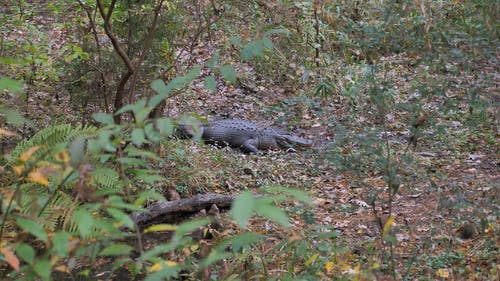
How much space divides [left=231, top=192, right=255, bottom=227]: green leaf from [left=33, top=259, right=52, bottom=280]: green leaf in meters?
0.62

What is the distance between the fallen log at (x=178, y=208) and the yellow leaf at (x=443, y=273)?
6.92 feet

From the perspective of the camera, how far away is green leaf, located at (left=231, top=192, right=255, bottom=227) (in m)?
1.36

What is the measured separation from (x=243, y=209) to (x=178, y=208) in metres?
3.99

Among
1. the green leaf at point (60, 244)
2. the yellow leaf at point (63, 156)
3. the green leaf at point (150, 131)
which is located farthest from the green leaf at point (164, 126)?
the green leaf at point (60, 244)

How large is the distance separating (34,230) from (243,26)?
6013 millimetres

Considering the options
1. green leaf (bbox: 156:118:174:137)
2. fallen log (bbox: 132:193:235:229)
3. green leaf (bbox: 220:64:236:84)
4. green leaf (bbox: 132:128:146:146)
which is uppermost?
green leaf (bbox: 220:64:236:84)

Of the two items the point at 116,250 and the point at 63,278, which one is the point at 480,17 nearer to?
the point at 116,250

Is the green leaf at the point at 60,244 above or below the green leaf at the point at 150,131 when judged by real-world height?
below

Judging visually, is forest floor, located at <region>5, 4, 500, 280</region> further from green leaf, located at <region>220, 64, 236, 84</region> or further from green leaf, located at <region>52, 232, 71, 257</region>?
green leaf, located at <region>52, 232, 71, 257</region>

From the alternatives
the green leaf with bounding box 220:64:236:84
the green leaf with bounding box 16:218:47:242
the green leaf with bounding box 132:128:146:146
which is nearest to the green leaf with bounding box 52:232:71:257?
the green leaf with bounding box 16:218:47:242

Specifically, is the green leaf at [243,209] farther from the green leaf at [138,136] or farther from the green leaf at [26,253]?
the green leaf at [26,253]

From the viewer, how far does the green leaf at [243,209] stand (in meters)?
1.36

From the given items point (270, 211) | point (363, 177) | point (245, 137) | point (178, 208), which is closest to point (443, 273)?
→ point (363, 177)

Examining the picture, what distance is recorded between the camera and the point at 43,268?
1663 millimetres
